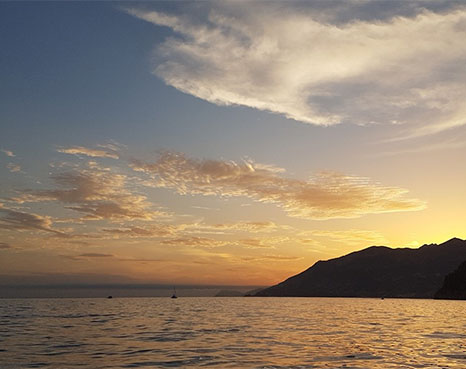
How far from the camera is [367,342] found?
49.1 meters

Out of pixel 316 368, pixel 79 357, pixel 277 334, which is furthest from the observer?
pixel 277 334

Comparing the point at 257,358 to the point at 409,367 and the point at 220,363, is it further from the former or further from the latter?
the point at 409,367

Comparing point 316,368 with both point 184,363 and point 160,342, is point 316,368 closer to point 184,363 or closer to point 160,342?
point 184,363

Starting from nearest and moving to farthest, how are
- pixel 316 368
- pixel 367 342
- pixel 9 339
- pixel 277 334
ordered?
pixel 316 368, pixel 367 342, pixel 9 339, pixel 277 334

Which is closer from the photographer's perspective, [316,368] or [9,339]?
[316,368]

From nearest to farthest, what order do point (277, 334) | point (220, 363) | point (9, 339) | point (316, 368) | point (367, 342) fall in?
point (316, 368), point (220, 363), point (367, 342), point (9, 339), point (277, 334)

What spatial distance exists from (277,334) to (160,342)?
642 inches

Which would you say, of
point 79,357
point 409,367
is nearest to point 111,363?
point 79,357

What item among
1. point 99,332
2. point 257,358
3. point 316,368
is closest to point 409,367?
point 316,368

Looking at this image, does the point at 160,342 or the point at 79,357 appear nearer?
the point at 79,357

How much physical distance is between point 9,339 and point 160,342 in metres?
18.3

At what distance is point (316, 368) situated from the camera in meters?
33.6

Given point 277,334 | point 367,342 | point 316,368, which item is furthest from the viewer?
point 277,334

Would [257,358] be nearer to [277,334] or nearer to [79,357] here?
[79,357]
